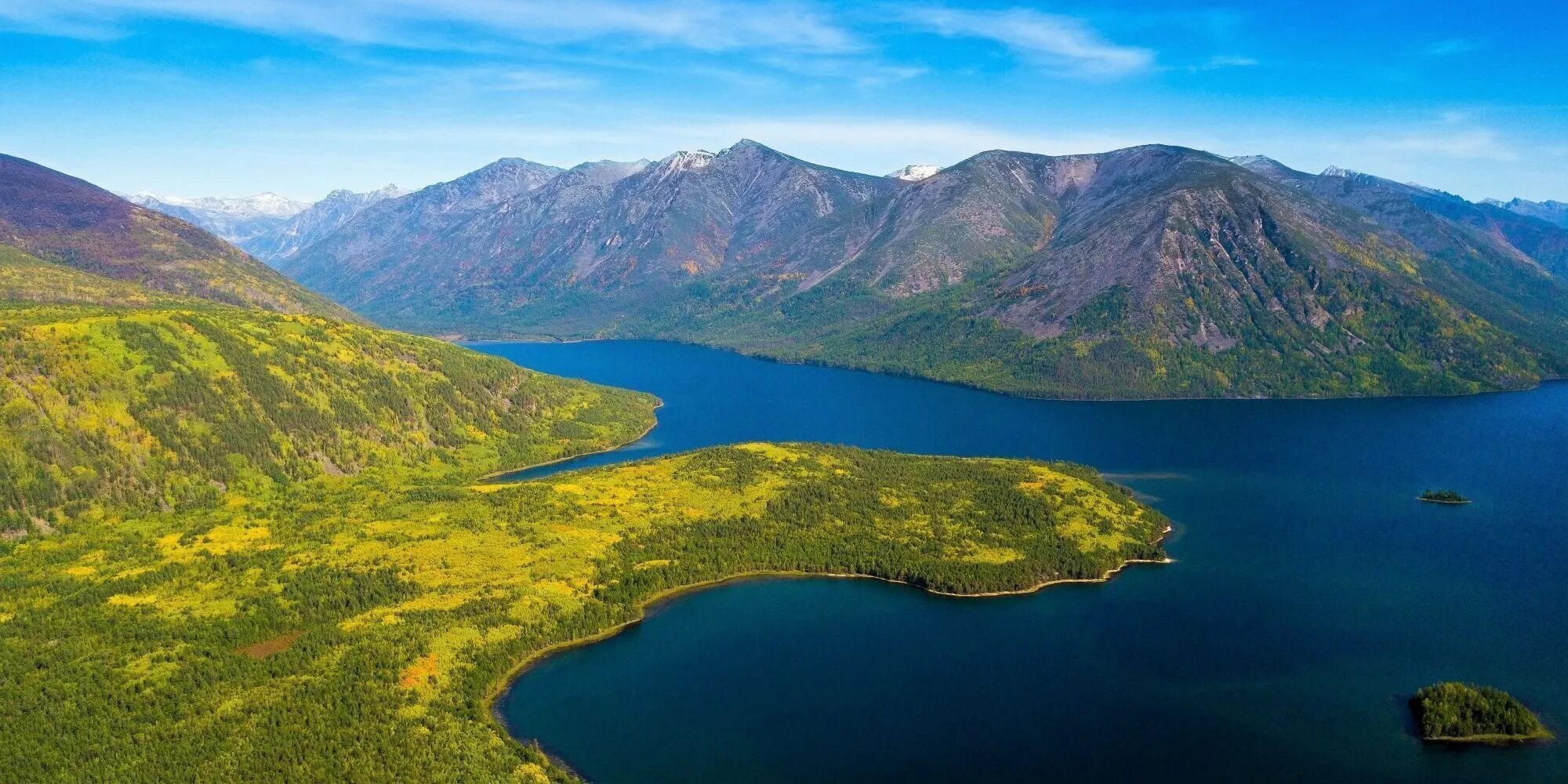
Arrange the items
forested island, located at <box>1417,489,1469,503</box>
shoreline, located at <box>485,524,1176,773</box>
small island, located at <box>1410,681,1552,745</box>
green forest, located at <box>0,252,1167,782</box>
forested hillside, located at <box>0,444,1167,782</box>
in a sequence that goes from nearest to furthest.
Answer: forested hillside, located at <box>0,444,1167,782</box>
green forest, located at <box>0,252,1167,782</box>
small island, located at <box>1410,681,1552,745</box>
shoreline, located at <box>485,524,1176,773</box>
forested island, located at <box>1417,489,1469,503</box>

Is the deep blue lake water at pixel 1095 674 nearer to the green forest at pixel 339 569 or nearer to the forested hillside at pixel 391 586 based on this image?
the forested hillside at pixel 391 586

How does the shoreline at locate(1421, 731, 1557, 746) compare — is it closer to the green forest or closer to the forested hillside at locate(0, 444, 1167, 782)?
the forested hillside at locate(0, 444, 1167, 782)

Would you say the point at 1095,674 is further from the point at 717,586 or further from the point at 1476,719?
the point at 717,586

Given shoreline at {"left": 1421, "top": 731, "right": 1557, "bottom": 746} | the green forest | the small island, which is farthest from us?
the small island

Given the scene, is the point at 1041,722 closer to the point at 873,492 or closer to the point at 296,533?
the point at 873,492

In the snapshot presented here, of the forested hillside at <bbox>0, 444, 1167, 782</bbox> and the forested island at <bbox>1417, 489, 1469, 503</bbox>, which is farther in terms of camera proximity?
the forested island at <bbox>1417, 489, 1469, 503</bbox>

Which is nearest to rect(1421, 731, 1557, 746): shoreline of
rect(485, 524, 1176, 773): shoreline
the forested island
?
rect(485, 524, 1176, 773): shoreline
